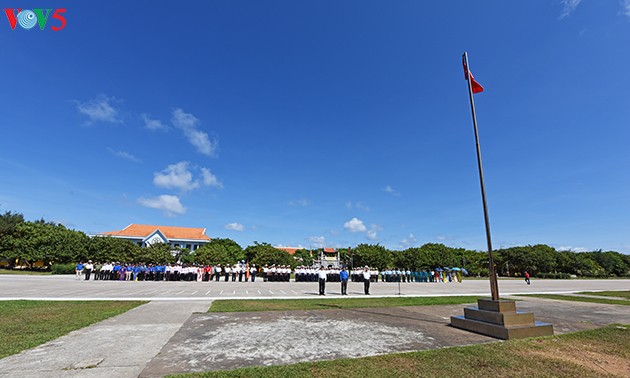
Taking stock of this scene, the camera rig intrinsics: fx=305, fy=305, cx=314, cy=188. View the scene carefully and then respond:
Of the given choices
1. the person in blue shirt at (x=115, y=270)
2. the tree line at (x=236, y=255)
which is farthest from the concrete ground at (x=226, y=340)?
the tree line at (x=236, y=255)

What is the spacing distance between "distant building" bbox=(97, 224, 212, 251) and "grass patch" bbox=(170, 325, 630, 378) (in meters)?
75.1

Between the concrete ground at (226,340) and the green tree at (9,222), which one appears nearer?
the concrete ground at (226,340)

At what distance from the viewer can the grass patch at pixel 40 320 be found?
622 cm

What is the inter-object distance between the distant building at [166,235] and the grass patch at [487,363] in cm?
7512

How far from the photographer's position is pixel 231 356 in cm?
543

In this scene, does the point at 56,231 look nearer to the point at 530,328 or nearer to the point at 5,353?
the point at 5,353

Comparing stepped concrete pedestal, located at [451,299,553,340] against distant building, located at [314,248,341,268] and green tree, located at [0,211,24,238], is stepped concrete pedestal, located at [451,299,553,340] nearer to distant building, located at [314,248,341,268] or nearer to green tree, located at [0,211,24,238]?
green tree, located at [0,211,24,238]

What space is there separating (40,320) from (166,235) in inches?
3170

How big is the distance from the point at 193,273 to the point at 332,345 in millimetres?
Answer: 26981

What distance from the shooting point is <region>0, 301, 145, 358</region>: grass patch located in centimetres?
622

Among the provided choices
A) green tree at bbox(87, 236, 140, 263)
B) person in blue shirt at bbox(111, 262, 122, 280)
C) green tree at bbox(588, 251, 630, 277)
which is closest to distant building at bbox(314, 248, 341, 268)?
green tree at bbox(87, 236, 140, 263)

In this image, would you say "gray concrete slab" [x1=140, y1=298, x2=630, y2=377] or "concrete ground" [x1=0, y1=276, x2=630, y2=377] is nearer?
"concrete ground" [x1=0, y1=276, x2=630, y2=377]

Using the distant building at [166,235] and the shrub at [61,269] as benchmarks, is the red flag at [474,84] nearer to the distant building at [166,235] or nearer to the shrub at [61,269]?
the shrub at [61,269]

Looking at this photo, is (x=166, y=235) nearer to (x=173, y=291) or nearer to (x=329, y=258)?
(x=329, y=258)
